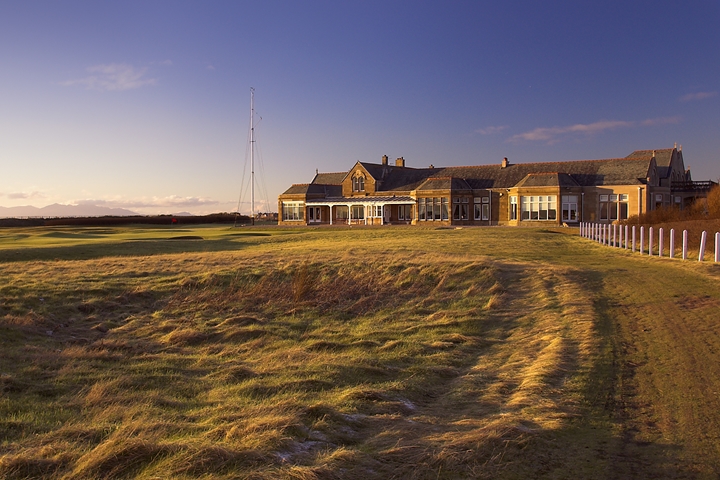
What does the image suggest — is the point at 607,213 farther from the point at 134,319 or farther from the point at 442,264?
Result: the point at 134,319

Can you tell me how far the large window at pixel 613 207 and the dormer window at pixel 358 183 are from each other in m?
23.9

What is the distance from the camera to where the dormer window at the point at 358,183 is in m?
64.4

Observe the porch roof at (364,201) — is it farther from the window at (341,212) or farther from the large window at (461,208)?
the large window at (461,208)

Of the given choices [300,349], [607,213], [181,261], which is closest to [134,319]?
[300,349]

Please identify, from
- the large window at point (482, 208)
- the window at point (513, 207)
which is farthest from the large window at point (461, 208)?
the window at point (513, 207)

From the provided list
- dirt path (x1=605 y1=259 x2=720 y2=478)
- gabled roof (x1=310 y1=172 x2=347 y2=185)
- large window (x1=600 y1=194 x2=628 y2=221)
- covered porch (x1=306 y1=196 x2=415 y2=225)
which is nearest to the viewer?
dirt path (x1=605 y1=259 x2=720 y2=478)

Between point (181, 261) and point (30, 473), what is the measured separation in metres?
17.0

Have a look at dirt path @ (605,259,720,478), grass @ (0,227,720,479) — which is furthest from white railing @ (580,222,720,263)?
dirt path @ (605,259,720,478)

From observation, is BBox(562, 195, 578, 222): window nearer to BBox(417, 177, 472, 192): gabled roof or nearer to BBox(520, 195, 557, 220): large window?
BBox(520, 195, 557, 220): large window

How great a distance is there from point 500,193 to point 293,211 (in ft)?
75.1

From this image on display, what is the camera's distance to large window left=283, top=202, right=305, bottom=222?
217ft

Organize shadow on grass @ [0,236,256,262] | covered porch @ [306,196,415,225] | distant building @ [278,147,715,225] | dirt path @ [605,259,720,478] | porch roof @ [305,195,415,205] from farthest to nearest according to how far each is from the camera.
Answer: covered porch @ [306,196,415,225], porch roof @ [305,195,415,205], distant building @ [278,147,715,225], shadow on grass @ [0,236,256,262], dirt path @ [605,259,720,478]

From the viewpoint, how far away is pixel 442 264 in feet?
58.8

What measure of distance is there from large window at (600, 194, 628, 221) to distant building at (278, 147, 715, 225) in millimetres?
77
